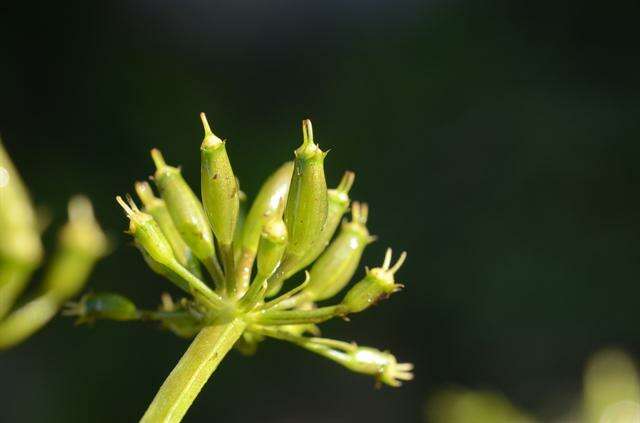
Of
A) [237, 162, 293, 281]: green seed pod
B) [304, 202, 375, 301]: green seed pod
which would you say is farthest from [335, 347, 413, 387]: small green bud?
[237, 162, 293, 281]: green seed pod

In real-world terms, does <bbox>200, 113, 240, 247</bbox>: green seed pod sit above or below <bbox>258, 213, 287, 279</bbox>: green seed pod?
above

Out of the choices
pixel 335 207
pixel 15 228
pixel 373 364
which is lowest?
pixel 15 228

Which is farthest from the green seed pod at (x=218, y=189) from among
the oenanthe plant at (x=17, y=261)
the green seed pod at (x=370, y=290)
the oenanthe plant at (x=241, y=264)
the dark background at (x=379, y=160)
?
the dark background at (x=379, y=160)

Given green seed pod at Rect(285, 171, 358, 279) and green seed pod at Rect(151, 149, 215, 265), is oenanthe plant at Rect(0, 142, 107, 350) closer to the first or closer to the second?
green seed pod at Rect(151, 149, 215, 265)

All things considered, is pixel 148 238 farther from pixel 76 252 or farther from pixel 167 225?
pixel 76 252

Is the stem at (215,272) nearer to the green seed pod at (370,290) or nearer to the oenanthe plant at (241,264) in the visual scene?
the oenanthe plant at (241,264)

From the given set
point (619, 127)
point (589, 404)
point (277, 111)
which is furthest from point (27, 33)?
point (589, 404)

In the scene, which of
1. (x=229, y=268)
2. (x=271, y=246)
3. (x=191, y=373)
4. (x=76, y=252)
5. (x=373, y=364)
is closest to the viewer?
(x=191, y=373)

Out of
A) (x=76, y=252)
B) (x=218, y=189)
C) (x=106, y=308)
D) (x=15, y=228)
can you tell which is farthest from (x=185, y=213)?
(x=76, y=252)
